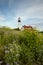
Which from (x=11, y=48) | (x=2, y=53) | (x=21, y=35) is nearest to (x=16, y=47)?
(x=11, y=48)

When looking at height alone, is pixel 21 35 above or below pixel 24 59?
above

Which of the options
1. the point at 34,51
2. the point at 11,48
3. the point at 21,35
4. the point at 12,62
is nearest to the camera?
the point at 12,62

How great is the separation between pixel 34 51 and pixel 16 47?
939 mm

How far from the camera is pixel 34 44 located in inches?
308

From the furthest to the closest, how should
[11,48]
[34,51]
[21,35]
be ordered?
1. [21,35]
2. [34,51]
3. [11,48]

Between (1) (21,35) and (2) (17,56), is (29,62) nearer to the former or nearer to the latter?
(2) (17,56)

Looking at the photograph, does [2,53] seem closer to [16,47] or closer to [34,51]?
[16,47]

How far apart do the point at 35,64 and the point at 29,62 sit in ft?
0.93

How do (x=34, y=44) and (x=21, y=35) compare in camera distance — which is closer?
(x=34, y=44)

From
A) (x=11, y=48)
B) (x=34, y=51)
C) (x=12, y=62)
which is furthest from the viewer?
(x=34, y=51)

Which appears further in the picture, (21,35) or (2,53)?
(21,35)

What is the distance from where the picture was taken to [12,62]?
252 inches

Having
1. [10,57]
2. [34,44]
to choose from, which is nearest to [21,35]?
[34,44]

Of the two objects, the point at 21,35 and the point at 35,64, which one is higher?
the point at 21,35
